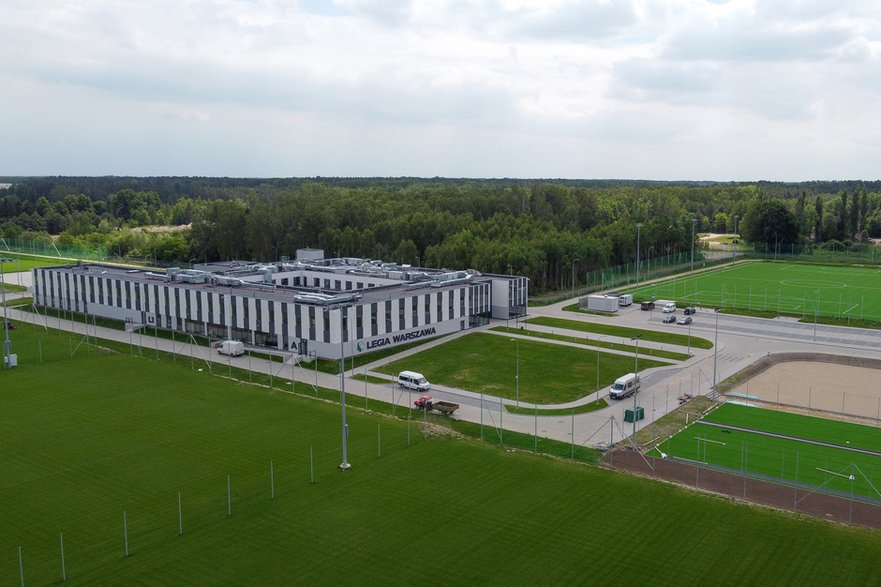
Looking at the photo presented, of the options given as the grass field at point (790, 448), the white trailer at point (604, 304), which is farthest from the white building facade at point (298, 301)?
the grass field at point (790, 448)

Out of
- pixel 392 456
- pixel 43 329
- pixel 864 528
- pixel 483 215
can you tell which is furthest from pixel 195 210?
pixel 864 528

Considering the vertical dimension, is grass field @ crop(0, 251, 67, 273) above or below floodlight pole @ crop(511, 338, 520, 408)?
above

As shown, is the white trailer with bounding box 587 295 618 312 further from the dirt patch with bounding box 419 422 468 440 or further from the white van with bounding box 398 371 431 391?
the dirt patch with bounding box 419 422 468 440

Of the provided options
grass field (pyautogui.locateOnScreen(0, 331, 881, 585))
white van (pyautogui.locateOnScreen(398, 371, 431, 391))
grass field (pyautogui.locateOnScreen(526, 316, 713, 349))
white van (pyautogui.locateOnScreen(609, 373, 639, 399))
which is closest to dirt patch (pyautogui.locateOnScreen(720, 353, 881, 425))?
white van (pyautogui.locateOnScreen(609, 373, 639, 399))

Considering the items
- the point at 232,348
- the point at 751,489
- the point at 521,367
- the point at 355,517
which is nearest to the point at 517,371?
the point at 521,367

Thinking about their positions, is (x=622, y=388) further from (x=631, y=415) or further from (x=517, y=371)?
(x=517, y=371)

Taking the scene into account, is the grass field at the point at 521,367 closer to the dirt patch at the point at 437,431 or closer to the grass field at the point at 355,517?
the dirt patch at the point at 437,431
